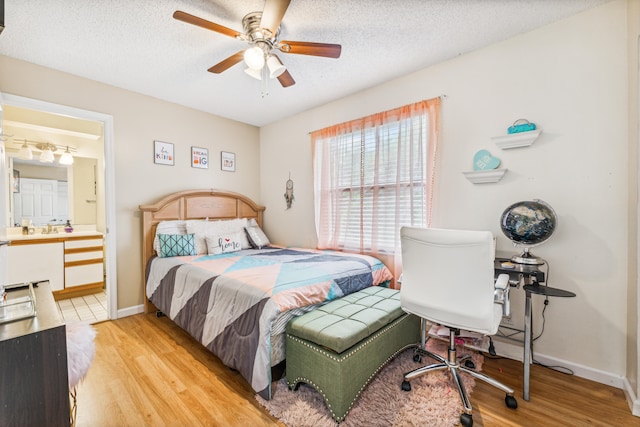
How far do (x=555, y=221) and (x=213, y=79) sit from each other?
315 cm

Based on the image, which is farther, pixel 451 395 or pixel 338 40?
pixel 338 40

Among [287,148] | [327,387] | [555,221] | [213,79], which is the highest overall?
[213,79]

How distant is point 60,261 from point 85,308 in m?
0.78

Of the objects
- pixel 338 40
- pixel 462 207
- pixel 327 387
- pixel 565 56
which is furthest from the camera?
pixel 462 207

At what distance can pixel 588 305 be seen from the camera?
6.10ft

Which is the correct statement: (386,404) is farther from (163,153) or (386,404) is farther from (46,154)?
(46,154)

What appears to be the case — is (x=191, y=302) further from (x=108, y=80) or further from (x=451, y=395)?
(x=108, y=80)

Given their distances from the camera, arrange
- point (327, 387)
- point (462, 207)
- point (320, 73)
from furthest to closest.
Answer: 1. point (320, 73)
2. point (462, 207)
3. point (327, 387)

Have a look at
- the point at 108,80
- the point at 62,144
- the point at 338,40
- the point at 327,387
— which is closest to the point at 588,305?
the point at 327,387

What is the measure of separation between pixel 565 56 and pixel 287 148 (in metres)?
2.99

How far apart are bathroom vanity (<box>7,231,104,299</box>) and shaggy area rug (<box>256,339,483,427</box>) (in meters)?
3.30

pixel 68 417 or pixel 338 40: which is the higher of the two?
pixel 338 40

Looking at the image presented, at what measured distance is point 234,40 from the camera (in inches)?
85.0

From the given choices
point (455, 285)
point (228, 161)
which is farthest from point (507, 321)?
point (228, 161)
